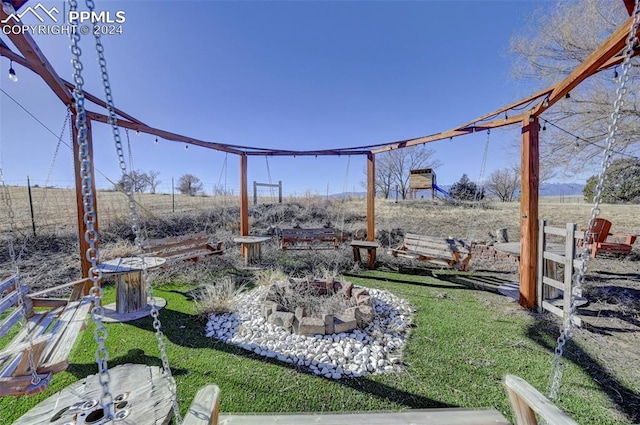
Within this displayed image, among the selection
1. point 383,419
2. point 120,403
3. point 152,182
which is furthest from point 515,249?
point 152,182

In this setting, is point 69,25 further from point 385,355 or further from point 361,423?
point 385,355

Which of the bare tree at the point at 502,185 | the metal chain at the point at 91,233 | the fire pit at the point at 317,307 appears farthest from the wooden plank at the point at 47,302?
the bare tree at the point at 502,185

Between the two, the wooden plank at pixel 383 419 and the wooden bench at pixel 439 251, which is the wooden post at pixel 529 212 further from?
the wooden plank at pixel 383 419

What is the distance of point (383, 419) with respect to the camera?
1438 mm

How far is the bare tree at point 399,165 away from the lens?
21719 mm

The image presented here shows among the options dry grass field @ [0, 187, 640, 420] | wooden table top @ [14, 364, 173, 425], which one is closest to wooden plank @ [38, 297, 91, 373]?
wooden table top @ [14, 364, 173, 425]

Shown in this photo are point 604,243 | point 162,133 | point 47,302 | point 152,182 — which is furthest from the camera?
point 152,182

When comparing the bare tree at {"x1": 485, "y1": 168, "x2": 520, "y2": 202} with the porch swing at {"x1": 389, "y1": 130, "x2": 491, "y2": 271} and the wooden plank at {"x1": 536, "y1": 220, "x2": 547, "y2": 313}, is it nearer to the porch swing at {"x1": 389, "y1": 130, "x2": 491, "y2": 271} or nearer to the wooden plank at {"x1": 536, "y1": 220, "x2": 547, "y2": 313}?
the porch swing at {"x1": 389, "y1": 130, "x2": 491, "y2": 271}

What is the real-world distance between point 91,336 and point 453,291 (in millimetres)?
4848

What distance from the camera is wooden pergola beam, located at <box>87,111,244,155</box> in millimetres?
3307

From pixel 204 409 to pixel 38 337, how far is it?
1.81m

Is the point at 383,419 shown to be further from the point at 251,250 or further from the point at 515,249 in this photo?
the point at 251,250

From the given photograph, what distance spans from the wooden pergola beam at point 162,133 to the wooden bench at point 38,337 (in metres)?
2.04

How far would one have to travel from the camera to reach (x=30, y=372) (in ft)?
5.15
